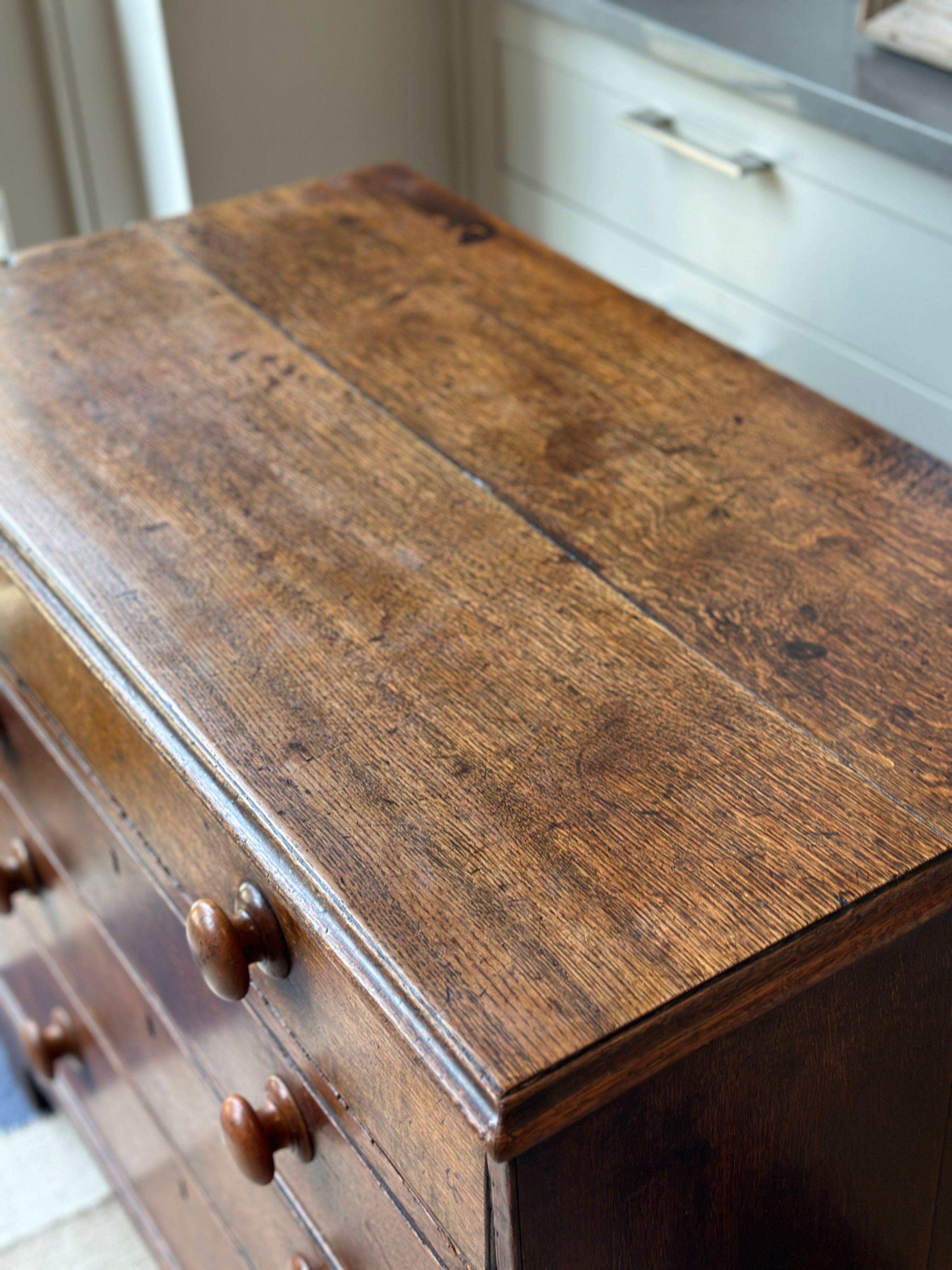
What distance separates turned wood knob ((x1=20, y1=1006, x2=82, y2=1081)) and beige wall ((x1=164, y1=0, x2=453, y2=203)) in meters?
1.11

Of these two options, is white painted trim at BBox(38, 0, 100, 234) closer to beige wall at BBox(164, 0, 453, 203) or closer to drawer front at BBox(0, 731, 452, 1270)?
beige wall at BBox(164, 0, 453, 203)

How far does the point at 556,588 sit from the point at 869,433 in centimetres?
29

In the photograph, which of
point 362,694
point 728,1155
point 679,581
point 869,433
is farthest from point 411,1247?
point 869,433

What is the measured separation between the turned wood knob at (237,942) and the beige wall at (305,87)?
1.36 metres

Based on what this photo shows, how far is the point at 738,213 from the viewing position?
1.38 meters

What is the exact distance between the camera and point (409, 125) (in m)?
1.88

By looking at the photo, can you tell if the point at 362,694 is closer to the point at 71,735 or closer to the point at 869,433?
the point at 71,735

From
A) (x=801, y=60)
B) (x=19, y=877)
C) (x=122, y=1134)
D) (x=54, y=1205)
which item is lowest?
(x=54, y=1205)

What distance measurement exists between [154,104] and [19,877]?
3.64ft

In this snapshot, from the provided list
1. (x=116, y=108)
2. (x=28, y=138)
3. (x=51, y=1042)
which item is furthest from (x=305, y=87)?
(x=51, y=1042)

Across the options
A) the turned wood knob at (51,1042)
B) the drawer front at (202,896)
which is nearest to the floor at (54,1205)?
the turned wood knob at (51,1042)

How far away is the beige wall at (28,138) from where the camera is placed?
1.81m

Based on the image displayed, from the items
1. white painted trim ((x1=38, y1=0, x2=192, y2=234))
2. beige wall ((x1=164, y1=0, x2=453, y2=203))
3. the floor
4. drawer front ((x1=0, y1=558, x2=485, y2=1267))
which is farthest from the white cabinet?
the floor

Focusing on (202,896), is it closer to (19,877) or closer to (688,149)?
(19,877)
